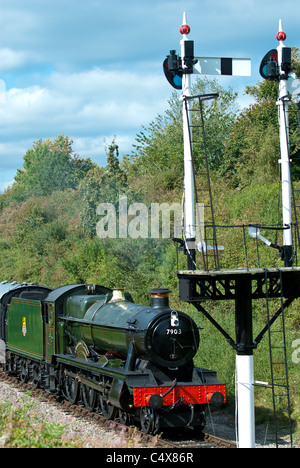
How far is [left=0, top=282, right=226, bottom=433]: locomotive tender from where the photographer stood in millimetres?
11656

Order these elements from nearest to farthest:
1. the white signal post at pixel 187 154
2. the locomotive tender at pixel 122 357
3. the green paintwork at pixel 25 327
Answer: the white signal post at pixel 187 154
the locomotive tender at pixel 122 357
the green paintwork at pixel 25 327

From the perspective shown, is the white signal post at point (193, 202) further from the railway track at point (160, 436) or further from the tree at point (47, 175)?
the tree at point (47, 175)

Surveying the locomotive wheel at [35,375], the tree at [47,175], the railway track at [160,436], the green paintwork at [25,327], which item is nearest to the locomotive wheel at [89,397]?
the railway track at [160,436]

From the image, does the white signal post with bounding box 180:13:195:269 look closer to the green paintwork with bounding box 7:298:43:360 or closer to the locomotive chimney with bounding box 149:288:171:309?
the locomotive chimney with bounding box 149:288:171:309

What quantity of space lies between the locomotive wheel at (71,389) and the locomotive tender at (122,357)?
0.03m

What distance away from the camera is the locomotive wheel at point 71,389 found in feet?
48.3

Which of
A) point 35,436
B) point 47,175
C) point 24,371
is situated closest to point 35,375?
point 24,371

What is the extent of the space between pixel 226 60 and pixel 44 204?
36053 mm

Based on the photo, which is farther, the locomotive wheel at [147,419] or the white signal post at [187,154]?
the locomotive wheel at [147,419]

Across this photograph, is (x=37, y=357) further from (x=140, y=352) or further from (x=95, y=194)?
(x=95, y=194)

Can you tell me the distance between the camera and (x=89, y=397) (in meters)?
14.2

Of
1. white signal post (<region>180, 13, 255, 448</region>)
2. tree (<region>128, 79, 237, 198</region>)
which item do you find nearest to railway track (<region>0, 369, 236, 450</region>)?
white signal post (<region>180, 13, 255, 448</region>)
